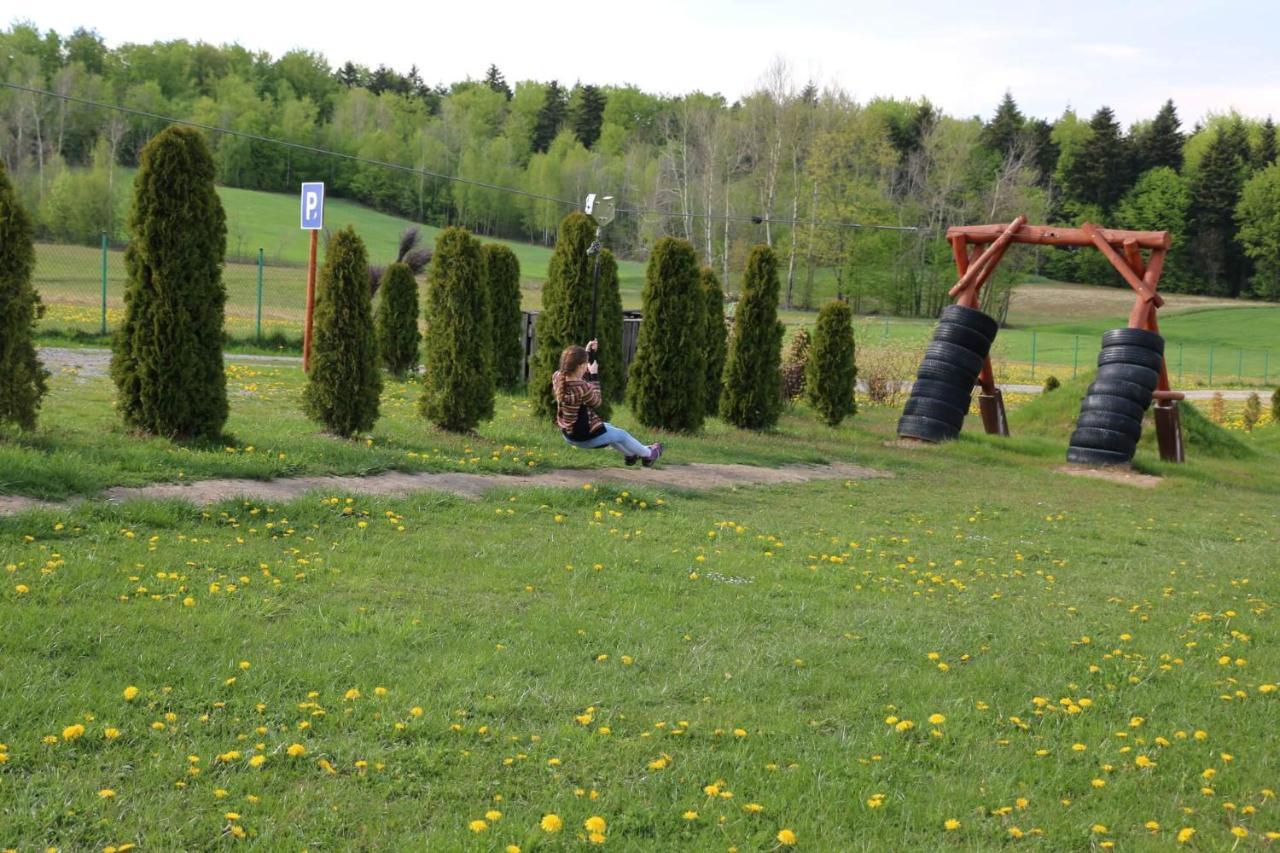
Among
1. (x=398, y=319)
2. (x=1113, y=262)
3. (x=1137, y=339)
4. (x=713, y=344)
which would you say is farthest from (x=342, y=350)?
(x=1113, y=262)

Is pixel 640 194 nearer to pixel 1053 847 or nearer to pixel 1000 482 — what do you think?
pixel 1000 482

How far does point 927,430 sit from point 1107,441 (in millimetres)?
2781

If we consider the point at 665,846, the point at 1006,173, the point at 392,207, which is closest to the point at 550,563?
the point at 665,846

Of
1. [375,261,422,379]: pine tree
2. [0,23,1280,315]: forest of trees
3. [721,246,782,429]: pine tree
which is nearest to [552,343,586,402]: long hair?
[721,246,782,429]: pine tree

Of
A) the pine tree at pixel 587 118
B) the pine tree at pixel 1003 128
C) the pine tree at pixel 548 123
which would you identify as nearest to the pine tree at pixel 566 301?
the pine tree at pixel 1003 128

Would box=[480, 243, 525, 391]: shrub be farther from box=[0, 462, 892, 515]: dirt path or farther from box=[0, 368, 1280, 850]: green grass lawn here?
box=[0, 368, 1280, 850]: green grass lawn

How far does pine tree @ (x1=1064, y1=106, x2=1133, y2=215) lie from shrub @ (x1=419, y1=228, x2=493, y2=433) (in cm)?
8319

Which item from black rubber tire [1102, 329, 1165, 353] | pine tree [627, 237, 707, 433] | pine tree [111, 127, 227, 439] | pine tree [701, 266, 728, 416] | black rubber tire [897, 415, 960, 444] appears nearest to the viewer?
pine tree [111, 127, 227, 439]

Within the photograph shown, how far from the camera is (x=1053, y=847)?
4.09m

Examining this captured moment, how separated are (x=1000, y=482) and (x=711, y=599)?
9641mm

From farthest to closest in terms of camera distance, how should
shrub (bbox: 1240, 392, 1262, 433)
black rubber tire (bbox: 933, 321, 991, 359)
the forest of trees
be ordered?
the forest of trees, shrub (bbox: 1240, 392, 1262, 433), black rubber tire (bbox: 933, 321, 991, 359)

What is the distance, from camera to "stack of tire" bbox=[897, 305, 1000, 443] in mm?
19359

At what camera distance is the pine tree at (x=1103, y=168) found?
286 ft

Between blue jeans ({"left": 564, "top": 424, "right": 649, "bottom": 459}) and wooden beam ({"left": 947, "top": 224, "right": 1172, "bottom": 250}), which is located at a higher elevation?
wooden beam ({"left": 947, "top": 224, "right": 1172, "bottom": 250})
